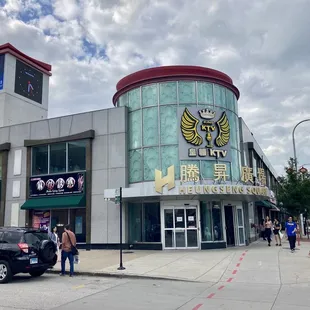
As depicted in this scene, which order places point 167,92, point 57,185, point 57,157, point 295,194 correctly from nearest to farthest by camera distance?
point 167,92 < point 57,185 < point 57,157 < point 295,194

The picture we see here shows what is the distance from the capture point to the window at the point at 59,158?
2306 cm

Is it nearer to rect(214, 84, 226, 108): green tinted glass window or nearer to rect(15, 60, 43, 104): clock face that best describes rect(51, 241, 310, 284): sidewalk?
rect(214, 84, 226, 108): green tinted glass window

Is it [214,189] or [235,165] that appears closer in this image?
[214,189]

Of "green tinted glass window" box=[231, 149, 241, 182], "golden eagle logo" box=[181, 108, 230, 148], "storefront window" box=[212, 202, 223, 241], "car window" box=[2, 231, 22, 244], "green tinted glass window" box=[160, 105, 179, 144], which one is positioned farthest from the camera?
"green tinted glass window" box=[231, 149, 241, 182]

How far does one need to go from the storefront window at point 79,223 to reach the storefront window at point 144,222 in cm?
292

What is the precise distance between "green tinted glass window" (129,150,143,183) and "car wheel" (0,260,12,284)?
10.8 m

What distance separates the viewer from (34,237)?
11.9 metres

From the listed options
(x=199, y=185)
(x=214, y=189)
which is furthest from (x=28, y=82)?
(x=214, y=189)

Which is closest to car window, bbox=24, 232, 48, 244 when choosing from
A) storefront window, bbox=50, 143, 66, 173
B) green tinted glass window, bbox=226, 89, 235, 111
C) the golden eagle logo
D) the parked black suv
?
the parked black suv

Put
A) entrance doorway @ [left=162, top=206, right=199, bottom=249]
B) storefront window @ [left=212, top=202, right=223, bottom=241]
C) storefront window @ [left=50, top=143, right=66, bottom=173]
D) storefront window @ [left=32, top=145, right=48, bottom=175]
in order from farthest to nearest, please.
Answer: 1. storefront window @ [left=32, top=145, right=48, bottom=175]
2. storefront window @ [left=50, top=143, right=66, bottom=173]
3. storefront window @ [left=212, top=202, right=223, bottom=241]
4. entrance doorway @ [left=162, top=206, right=199, bottom=249]

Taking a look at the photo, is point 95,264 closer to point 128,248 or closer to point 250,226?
point 128,248

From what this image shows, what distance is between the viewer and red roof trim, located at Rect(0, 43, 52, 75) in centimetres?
3111

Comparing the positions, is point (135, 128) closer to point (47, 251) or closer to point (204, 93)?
point (204, 93)

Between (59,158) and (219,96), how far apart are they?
1055cm
